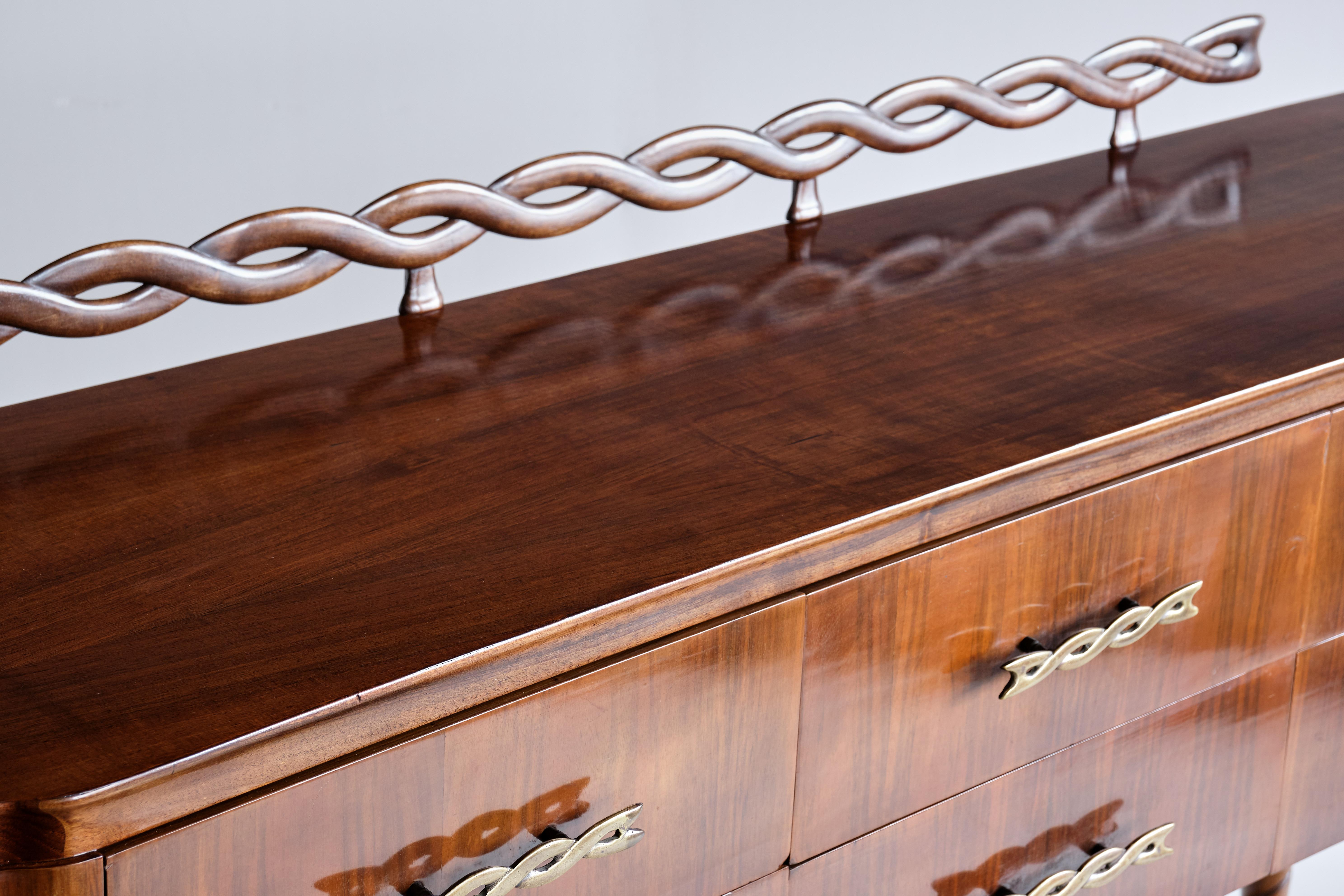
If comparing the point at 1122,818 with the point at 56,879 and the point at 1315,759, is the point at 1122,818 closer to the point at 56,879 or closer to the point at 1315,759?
the point at 1315,759

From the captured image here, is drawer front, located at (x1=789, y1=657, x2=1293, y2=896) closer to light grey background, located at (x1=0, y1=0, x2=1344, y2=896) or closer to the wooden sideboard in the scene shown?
the wooden sideboard

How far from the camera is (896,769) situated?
0.86 metres

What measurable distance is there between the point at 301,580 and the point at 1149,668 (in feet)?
1.72

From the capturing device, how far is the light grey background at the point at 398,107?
1600 millimetres

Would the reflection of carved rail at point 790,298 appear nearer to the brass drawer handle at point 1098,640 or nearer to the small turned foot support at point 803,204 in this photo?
the small turned foot support at point 803,204

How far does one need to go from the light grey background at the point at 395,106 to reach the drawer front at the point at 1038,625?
0.91m

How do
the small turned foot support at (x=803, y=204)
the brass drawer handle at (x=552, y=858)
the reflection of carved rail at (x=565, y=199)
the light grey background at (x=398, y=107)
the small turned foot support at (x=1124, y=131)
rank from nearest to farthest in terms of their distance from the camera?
1. the brass drawer handle at (x=552, y=858)
2. the reflection of carved rail at (x=565, y=199)
3. the small turned foot support at (x=803, y=204)
4. the small turned foot support at (x=1124, y=131)
5. the light grey background at (x=398, y=107)

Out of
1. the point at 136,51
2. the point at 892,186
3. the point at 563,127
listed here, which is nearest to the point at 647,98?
the point at 563,127

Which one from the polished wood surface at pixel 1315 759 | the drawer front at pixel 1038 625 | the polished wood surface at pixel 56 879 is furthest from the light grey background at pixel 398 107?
the polished wood surface at pixel 56 879

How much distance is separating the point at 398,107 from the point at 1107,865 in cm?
117

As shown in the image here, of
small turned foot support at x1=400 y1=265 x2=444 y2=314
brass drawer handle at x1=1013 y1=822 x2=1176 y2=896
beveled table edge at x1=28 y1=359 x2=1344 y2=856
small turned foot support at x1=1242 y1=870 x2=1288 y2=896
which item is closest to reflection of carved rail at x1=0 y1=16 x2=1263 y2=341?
small turned foot support at x1=400 y1=265 x2=444 y2=314

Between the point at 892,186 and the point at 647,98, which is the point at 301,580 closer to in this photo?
the point at 647,98

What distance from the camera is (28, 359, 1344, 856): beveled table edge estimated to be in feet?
1.96

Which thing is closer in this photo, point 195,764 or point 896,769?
point 195,764
